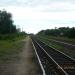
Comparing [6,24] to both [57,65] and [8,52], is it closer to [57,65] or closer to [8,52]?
[8,52]

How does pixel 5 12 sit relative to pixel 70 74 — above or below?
above

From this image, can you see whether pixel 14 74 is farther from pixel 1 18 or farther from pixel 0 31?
pixel 1 18

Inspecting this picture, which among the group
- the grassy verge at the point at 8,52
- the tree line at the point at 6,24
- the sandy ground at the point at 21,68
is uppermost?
the tree line at the point at 6,24

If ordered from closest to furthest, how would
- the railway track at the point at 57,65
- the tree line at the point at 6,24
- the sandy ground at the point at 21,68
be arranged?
the railway track at the point at 57,65, the sandy ground at the point at 21,68, the tree line at the point at 6,24

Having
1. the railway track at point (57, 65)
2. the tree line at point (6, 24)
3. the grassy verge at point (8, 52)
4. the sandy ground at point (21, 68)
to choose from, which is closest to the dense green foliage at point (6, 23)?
the tree line at point (6, 24)

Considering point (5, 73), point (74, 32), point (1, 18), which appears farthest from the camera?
point (1, 18)

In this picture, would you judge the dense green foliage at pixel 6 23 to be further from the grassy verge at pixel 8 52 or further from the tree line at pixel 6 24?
the grassy verge at pixel 8 52

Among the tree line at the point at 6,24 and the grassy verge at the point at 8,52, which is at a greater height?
the tree line at the point at 6,24

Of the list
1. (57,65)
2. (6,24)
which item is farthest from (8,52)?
(6,24)

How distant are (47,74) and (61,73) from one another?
2.05ft

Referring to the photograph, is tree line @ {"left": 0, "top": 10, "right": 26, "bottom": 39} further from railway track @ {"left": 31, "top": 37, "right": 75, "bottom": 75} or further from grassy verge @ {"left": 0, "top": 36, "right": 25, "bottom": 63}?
railway track @ {"left": 31, "top": 37, "right": 75, "bottom": 75}

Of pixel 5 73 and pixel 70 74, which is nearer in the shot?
pixel 70 74

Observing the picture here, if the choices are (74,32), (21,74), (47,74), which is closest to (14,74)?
(21,74)

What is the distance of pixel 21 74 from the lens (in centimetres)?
1395
